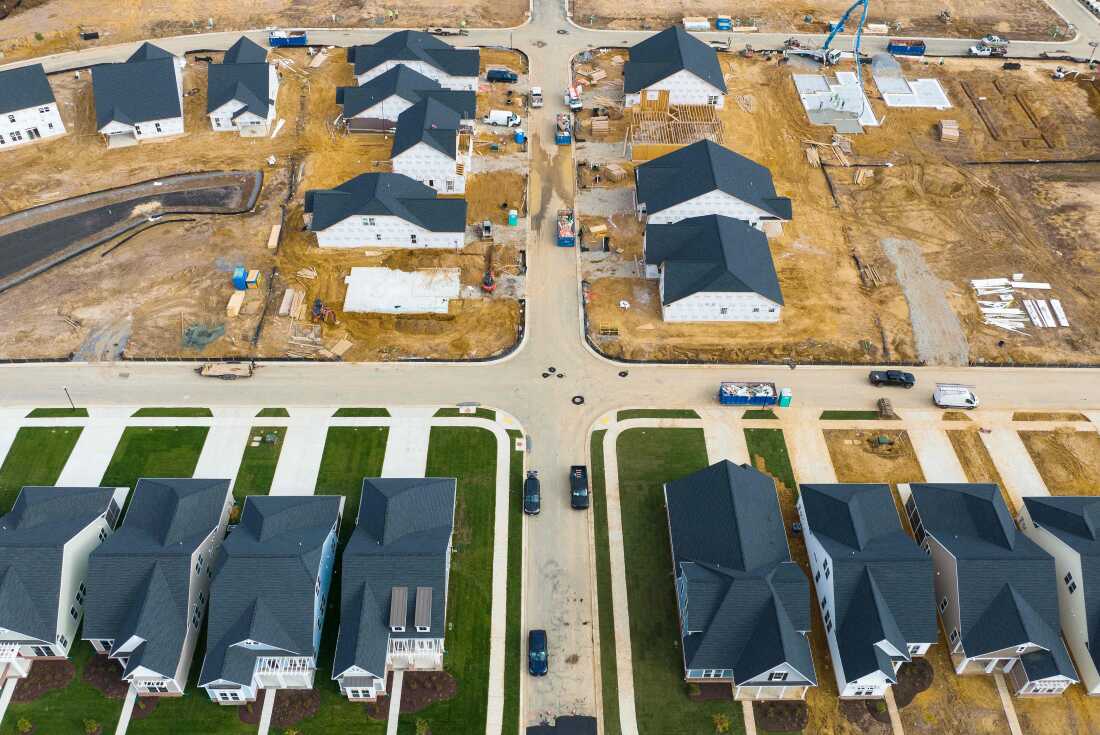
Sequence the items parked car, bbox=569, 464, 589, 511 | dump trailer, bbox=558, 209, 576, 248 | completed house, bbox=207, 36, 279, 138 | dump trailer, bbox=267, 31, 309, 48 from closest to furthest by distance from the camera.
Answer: parked car, bbox=569, 464, 589, 511, dump trailer, bbox=558, 209, 576, 248, completed house, bbox=207, 36, 279, 138, dump trailer, bbox=267, 31, 309, 48

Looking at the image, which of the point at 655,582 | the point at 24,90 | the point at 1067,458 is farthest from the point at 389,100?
the point at 1067,458

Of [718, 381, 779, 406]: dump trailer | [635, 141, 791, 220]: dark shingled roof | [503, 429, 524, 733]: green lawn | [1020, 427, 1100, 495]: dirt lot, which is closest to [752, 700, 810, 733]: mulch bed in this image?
[503, 429, 524, 733]: green lawn

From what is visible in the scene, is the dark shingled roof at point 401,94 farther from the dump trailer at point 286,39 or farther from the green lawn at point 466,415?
the green lawn at point 466,415

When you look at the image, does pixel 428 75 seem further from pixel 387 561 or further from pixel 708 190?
pixel 387 561

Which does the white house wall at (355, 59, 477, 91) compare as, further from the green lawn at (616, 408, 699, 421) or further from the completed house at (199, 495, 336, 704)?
the completed house at (199, 495, 336, 704)

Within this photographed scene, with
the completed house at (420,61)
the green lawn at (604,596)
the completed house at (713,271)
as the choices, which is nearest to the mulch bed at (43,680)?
the green lawn at (604,596)

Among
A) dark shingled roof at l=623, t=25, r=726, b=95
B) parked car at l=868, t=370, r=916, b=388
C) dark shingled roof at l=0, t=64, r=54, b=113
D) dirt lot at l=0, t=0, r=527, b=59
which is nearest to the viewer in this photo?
parked car at l=868, t=370, r=916, b=388
